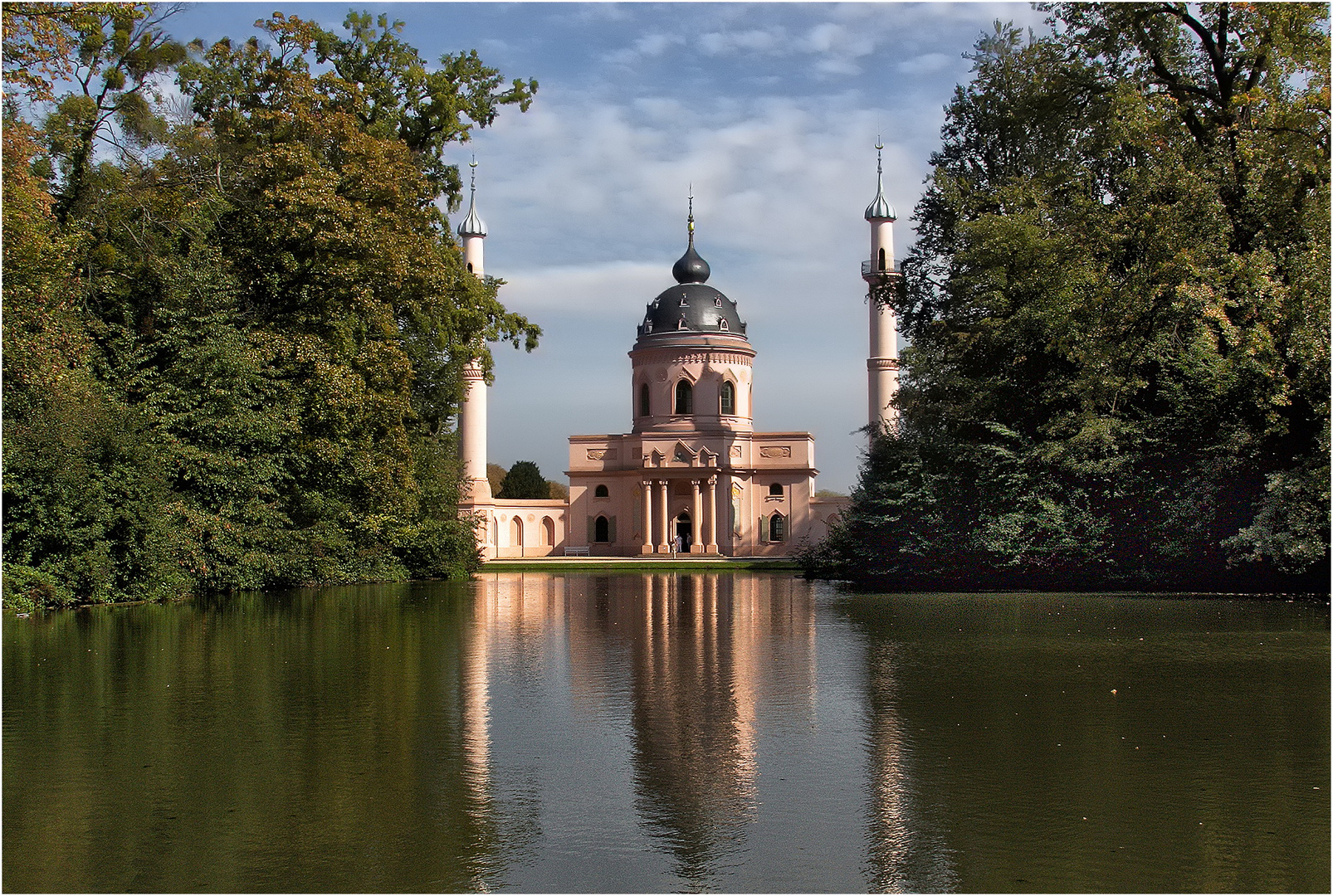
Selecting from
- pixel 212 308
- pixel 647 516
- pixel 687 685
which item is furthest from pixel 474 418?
pixel 687 685

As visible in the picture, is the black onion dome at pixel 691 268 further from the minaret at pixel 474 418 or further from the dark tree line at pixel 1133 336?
the dark tree line at pixel 1133 336

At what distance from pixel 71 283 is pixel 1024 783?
20306 millimetres

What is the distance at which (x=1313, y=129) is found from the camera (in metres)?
22.0

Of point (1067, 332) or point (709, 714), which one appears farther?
point (1067, 332)

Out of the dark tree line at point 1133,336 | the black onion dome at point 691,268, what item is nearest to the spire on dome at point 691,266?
the black onion dome at point 691,268

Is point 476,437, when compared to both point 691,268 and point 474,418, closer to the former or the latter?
point 474,418

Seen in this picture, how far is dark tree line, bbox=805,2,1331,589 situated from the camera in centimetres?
2177

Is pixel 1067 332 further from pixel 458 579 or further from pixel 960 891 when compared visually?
pixel 960 891

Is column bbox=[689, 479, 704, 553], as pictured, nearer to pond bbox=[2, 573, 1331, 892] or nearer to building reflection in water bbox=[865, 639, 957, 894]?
pond bbox=[2, 573, 1331, 892]

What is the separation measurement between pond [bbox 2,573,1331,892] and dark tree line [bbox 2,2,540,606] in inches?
208

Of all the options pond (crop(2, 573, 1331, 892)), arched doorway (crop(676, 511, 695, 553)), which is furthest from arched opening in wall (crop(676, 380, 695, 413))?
pond (crop(2, 573, 1331, 892))

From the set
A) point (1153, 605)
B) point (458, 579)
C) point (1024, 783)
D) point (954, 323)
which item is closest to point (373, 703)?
point (1024, 783)

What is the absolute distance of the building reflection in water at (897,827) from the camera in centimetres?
528

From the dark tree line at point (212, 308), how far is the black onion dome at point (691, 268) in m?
45.2
